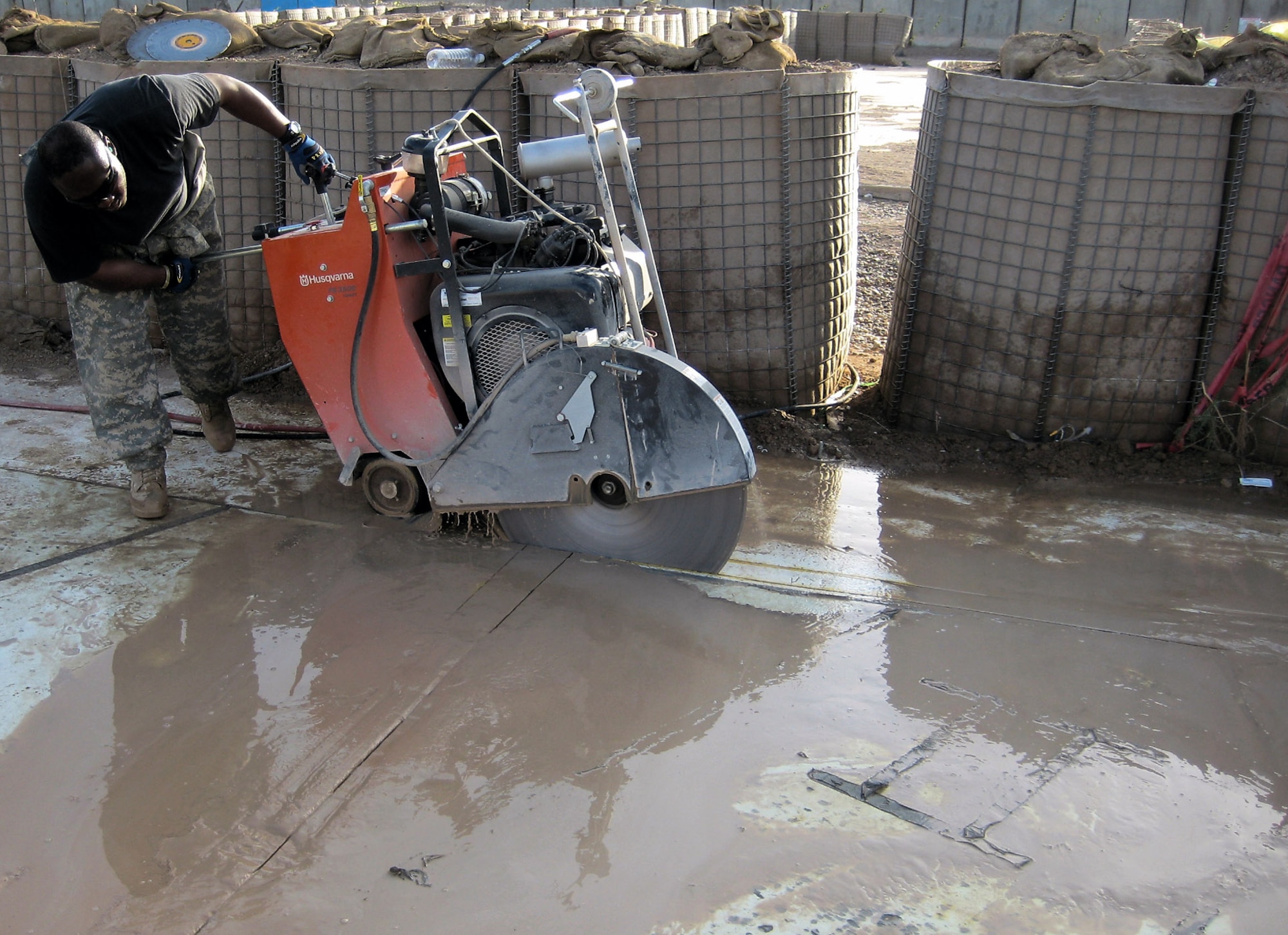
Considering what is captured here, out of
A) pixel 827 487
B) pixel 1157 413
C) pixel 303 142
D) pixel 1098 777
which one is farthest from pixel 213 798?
pixel 1157 413

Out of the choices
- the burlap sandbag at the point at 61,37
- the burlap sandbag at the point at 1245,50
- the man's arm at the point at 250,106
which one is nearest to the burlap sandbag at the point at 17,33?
the burlap sandbag at the point at 61,37

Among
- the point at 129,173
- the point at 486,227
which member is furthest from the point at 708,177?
the point at 129,173

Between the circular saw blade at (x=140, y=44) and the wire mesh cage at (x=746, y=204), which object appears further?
the circular saw blade at (x=140, y=44)

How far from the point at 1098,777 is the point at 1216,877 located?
349 mm

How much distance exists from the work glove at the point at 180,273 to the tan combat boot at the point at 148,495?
27.7 inches

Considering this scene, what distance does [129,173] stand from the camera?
11.5ft

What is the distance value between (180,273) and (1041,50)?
3733 millimetres

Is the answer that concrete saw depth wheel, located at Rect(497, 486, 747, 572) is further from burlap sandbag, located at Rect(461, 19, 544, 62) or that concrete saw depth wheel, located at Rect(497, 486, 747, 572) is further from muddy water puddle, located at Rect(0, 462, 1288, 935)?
burlap sandbag, located at Rect(461, 19, 544, 62)

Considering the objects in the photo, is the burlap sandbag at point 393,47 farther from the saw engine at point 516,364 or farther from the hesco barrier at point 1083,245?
the hesco barrier at point 1083,245

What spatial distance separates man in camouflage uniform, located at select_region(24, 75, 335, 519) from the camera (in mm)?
3332

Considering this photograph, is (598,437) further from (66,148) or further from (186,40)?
(186,40)

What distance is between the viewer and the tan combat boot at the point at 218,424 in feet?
13.8

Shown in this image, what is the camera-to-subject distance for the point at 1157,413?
4539 millimetres

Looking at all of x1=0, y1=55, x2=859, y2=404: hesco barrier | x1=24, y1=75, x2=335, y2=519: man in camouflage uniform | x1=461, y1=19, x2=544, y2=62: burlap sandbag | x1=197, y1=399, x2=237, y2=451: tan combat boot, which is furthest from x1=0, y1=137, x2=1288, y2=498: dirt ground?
x1=461, y1=19, x2=544, y2=62: burlap sandbag
